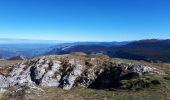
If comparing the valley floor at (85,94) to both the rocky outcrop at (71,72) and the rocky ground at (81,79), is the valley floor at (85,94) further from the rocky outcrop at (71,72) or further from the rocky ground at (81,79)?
the rocky outcrop at (71,72)

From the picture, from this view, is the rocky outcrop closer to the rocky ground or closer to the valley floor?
the rocky ground

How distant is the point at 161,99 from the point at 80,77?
84.8 ft

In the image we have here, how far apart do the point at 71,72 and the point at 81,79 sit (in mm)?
3188

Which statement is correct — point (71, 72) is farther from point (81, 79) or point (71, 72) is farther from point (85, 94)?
point (85, 94)

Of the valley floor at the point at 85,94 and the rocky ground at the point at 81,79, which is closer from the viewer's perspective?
the valley floor at the point at 85,94

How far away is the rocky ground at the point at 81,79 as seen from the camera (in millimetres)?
40669

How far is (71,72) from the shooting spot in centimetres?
6009

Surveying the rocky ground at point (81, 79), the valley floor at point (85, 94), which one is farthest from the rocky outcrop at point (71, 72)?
the valley floor at point (85, 94)

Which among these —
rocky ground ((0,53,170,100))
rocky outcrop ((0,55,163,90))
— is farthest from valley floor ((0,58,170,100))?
rocky outcrop ((0,55,163,90))

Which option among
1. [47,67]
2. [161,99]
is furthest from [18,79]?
[161,99]

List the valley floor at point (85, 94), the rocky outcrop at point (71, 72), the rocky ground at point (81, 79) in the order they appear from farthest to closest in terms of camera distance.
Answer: the rocky outcrop at point (71, 72)
the rocky ground at point (81, 79)
the valley floor at point (85, 94)

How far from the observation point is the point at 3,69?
6825cm

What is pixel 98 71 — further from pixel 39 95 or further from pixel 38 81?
pixel 39 95

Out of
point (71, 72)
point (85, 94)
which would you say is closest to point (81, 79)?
point (71, 72)
